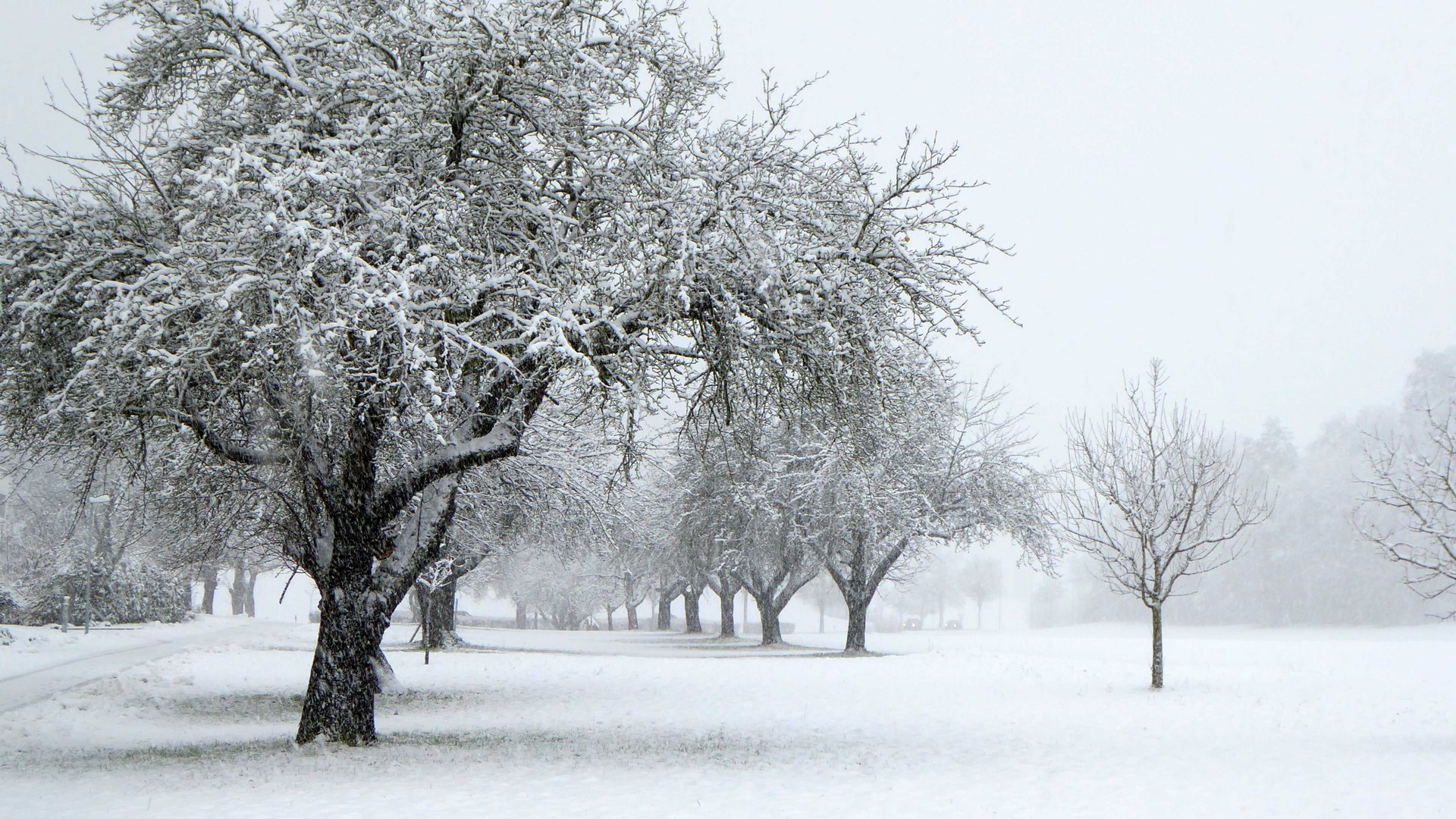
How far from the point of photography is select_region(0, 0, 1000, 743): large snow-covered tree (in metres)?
8.23

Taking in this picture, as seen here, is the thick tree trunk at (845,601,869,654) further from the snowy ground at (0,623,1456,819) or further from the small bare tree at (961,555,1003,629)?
the small bare tree at (961,555,1003,629)

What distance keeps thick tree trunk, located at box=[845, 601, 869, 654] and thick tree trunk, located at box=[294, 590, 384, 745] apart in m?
20.3

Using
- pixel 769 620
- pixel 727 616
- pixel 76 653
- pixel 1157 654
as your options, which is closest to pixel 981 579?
pixel 727 616

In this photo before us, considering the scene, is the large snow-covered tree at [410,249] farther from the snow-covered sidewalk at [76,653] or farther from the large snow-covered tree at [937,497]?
the large snow-covered tree at [937,497]

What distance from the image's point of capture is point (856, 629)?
30.4 meters

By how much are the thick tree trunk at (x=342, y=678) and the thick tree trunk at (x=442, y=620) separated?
63.1ft

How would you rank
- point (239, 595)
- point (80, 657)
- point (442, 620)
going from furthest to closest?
point (239, 595), point (442, 620), point (80, 657)

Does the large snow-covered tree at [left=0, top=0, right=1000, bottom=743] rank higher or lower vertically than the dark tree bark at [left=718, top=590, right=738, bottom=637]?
higher

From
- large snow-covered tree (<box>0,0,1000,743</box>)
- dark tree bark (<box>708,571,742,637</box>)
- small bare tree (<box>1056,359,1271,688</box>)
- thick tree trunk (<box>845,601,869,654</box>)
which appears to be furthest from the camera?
dark tree bark (<box>708,571,742,637</box>)

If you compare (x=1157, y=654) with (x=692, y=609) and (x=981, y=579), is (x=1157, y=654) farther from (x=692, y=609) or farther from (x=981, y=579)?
(x=981, y=579)

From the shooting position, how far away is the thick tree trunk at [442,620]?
101 feet

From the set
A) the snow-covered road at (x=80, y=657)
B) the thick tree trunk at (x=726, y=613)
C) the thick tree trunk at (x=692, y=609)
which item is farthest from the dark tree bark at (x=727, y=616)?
the snow-covered road at (x=80, y=657)

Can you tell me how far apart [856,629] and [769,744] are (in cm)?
1915

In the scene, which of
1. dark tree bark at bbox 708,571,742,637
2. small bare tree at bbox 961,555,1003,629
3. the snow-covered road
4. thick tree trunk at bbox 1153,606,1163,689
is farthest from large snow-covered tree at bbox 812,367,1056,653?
small bare tree at bbox 961,555,1003,629
